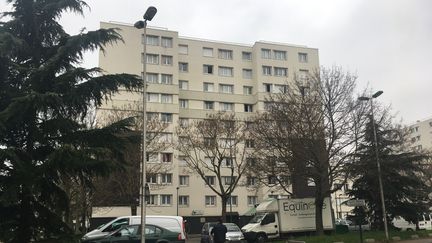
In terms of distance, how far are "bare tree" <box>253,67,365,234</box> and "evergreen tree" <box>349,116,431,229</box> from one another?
2431 mm

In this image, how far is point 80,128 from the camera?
631 inches

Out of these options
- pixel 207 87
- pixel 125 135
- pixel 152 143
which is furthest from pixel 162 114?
pixel 125 135

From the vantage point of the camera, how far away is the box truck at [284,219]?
111 ft

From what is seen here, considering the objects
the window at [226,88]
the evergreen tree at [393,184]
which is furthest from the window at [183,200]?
the evergreen tree at [393,184]

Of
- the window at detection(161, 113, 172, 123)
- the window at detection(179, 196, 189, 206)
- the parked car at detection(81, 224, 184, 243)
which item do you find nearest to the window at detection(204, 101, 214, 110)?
the window at detection(161, 113, 172, 123)

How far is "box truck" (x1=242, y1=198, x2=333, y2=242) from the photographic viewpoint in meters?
33.8

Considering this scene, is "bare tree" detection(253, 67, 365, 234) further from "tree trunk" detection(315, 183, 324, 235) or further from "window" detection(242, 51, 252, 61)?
"window" detection(242, 51, 252, 61)

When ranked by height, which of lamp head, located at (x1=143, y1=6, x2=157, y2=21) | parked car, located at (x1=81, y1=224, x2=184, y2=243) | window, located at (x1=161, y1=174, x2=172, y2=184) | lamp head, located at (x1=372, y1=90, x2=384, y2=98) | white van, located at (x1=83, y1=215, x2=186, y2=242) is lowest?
parked car, located at (x1=81, y1=224, x2=184, y2=243)

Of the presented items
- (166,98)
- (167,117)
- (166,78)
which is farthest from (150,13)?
(166,78)

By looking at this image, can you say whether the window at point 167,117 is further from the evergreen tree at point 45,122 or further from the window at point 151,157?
the evergreen tree at point 45,122

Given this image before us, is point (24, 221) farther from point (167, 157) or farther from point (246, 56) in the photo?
point (246, 56)

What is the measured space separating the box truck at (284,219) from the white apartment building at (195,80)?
22016 mm

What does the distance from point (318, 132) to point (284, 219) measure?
6.94 metres

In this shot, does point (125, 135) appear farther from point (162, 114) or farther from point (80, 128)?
point (162, 114)
